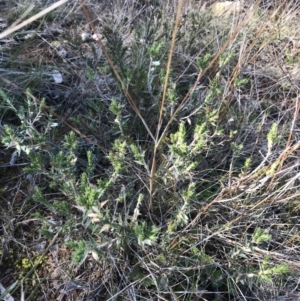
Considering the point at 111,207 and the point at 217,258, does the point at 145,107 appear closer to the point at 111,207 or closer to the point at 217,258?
the point at 111,207

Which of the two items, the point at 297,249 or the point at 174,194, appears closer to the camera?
the point at 174,194

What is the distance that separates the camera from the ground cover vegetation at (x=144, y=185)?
121 cm

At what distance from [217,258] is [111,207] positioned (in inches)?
14.2

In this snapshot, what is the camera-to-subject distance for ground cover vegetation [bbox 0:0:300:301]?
1213mm

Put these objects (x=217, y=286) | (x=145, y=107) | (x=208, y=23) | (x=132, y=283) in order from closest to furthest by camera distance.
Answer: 1. (x=132, y=283)
2. (x=217, y=286)
3. (x=145, y=107)
4. (x=208, y=23)

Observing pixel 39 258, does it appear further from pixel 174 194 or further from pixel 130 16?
pixel 130 16

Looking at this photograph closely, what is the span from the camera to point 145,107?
1609 mm

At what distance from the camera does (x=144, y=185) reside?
141cm

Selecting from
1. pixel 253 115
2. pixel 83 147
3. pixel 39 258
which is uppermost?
pixel 253 115

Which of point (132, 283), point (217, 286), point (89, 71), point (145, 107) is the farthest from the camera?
point (145, 107)

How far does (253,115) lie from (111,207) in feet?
2.14

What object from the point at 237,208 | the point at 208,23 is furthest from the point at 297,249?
the point at 208,23

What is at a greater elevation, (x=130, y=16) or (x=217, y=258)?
(x=130, y=16)

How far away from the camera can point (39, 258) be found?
135 cm
